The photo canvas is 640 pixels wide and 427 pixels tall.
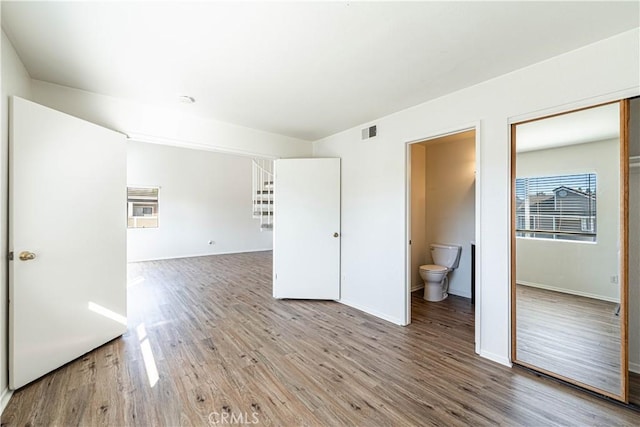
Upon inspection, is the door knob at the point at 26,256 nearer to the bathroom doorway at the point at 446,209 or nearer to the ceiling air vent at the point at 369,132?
the ceiling air vent at the point at 369,132

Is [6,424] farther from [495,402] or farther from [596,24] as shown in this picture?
[596,24]

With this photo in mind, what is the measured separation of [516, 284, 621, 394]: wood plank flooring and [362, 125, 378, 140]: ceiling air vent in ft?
7.24

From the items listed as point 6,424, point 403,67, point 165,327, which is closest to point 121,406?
point 6,424

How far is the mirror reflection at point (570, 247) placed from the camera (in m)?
1.88

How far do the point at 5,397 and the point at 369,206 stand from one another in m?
3.46

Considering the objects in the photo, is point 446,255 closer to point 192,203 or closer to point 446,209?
point 446,209

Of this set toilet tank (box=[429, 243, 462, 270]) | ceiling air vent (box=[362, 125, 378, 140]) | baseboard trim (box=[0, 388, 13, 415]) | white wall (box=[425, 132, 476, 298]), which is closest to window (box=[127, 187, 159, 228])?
baseboard trim (box=[0, 388, 13, 415])

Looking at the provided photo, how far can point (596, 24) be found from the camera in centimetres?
162

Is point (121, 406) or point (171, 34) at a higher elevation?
point (171, 34)

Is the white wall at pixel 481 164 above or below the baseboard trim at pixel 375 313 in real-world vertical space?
above

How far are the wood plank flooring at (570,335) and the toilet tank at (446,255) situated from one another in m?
1.68

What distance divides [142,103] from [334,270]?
122 inches

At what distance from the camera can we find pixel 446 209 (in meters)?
4.25

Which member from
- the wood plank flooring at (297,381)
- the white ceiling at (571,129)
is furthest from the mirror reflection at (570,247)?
the wood plank flooring at (297,381)
